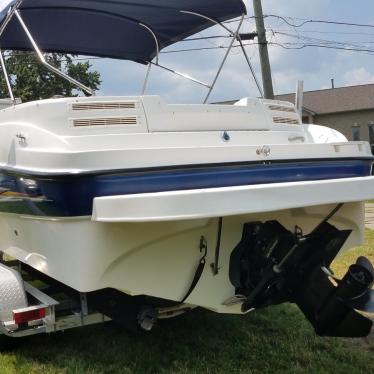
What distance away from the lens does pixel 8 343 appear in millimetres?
3852

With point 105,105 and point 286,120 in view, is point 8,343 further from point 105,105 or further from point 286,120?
point 286,120

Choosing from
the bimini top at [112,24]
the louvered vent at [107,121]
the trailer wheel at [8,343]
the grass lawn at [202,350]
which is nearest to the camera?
the louvered vent at [107,121]

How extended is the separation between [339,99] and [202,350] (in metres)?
32.1

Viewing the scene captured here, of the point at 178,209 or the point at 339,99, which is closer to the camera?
the point at 178,209

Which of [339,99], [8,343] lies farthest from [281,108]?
[339,99]

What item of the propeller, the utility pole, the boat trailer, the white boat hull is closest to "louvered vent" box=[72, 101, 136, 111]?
the white boat hull

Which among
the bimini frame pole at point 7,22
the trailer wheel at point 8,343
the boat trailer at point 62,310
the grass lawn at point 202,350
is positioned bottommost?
the grass lawn at point 202,350

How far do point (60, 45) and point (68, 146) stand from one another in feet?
9.77

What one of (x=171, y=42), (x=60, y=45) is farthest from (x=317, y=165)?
(x=60, y=45)

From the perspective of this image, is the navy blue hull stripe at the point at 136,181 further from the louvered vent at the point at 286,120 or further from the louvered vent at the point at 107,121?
the louvered vent at the point at 286,120

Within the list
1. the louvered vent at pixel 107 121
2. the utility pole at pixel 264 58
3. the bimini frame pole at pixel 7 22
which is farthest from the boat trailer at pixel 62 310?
the utility pole at pixel 264 58

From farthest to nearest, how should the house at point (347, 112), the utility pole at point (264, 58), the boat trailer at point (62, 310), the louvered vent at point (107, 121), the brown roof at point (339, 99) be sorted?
the brown roof at point (339, 99)
the house at point (347, 112)
the utility pole at point (264, 58)
the boat trailer at point (62, 310)
the louvered vent at point (107, 121)

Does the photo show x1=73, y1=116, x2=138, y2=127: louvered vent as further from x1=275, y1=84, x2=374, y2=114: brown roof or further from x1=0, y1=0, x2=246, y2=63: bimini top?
x1=275, y1=84, x2=374, y2=114: brown roof

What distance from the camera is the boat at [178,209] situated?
275cm
